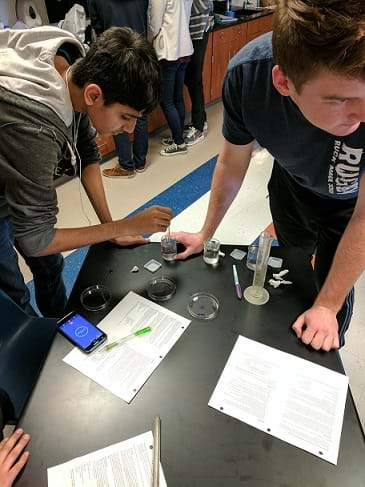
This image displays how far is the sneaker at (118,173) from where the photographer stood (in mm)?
2945

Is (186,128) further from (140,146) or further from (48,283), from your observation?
(48,283)

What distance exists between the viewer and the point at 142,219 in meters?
1.10

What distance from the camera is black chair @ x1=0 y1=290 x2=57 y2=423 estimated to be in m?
1.00

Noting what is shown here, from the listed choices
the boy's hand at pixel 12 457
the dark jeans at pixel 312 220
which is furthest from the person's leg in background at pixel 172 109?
the boy's hand at pixel 12 457

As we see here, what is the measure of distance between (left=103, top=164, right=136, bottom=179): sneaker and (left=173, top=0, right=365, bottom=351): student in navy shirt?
1.77 m

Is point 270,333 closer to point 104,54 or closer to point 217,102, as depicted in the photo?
point 104,54

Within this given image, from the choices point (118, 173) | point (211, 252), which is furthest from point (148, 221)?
point (118, 173)

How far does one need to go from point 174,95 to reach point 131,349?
9.05 feet

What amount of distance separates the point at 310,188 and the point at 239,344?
63cm

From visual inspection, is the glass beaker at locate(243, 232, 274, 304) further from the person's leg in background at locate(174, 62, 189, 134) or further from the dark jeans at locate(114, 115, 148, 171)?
the person's leg in background at locate(174, 62, 189, 134)

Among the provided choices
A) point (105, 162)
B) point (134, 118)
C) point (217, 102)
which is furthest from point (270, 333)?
point (217, 102)

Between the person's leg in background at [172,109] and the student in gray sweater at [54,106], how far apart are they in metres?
1.87

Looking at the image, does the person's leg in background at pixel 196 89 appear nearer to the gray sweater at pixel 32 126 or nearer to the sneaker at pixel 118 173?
the sneaker at pixel 118 173

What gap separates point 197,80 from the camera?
3344 millimetres
